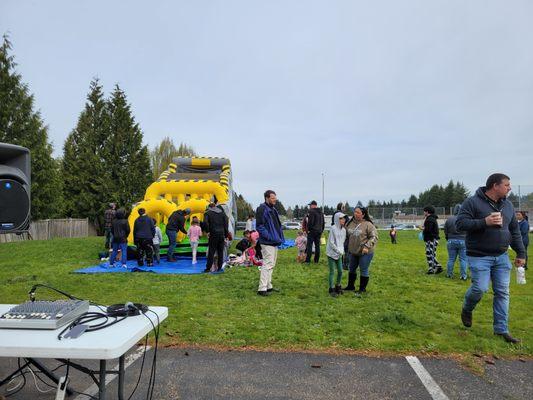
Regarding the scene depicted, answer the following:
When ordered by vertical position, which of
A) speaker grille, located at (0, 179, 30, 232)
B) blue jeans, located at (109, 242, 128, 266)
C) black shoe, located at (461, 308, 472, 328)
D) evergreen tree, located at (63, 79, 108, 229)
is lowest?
black shoe, located at (461, 308, 472, 328)

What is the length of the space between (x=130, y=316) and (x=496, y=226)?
14.5 ft

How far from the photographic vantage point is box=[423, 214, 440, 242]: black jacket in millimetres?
10359

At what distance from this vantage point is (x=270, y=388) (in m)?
3.79

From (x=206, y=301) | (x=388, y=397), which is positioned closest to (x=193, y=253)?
(x=206, y=301)

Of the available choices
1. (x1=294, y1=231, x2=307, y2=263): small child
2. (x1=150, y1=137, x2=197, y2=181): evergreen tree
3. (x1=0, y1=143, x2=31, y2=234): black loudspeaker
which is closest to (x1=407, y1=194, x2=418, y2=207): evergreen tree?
(x1=150, y1=137, x2=197, y2=181): evergreen tree

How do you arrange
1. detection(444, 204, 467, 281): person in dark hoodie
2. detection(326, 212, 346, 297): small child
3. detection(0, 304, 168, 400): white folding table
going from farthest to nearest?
detection(444, 204, 467, 281): person in dark hoodie < detection(326, 212, 346, 297): small child < detection(0, 304, 168, 400): white folding table

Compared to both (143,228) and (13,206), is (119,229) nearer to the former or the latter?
(143,228)

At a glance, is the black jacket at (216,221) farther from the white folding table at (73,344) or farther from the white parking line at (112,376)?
the white folding table at (73,344)

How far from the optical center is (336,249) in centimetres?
775

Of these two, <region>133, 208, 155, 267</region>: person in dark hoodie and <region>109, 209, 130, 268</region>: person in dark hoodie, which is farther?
<region>133, 208, 155, 267</region>: person in dark hoodie

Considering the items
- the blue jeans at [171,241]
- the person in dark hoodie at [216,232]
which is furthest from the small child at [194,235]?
the person in dark hoodie at [216,232]

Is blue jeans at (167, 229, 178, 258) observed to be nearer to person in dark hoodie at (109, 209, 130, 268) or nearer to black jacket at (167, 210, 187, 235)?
black jacket at (167, 210, 187, 235)

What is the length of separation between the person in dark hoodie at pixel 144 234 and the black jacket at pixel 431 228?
294 inches

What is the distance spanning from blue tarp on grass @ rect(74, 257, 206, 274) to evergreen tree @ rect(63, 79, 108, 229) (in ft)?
80.9
